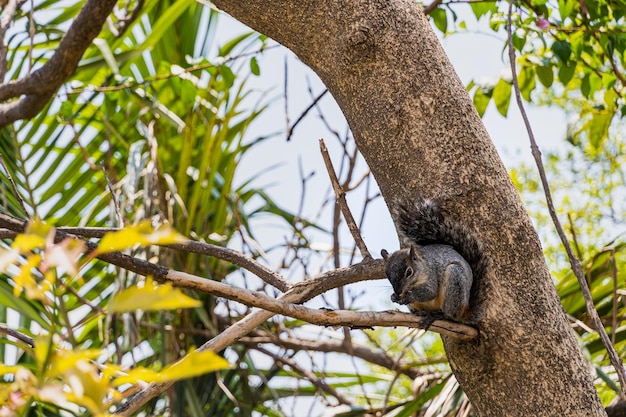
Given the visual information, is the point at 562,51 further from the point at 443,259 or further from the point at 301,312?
the point at 301,312

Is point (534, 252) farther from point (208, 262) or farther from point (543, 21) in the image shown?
point (208, 262)

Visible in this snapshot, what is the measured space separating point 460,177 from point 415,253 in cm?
44

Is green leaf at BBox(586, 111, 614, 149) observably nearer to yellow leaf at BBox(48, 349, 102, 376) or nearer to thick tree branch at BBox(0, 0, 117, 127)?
thick tree branch at BBox(0, 0, 117, 127)

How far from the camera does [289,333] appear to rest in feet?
10.00

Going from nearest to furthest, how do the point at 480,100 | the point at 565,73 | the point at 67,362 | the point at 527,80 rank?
1. the point at 67,362
2. the point at 565,73
3. the point at 480,100
4. the point at 527,80

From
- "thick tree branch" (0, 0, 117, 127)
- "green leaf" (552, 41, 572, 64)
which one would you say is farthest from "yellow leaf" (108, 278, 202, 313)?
"green leaf" (552, 41, 572, 64)

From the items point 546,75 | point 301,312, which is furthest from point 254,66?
point 301,312

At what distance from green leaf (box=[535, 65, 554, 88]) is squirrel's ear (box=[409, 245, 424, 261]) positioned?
76cm

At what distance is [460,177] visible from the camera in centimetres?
134

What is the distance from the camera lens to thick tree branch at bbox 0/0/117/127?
6.38 ft

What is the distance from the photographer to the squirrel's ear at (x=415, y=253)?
1712 millimetres

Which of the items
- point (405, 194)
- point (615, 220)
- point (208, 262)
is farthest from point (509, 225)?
point (615, 220)

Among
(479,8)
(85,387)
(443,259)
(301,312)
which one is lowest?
(85,387)

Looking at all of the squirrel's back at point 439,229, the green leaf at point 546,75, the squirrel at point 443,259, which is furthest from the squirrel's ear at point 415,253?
the green leaf at point 546,75
